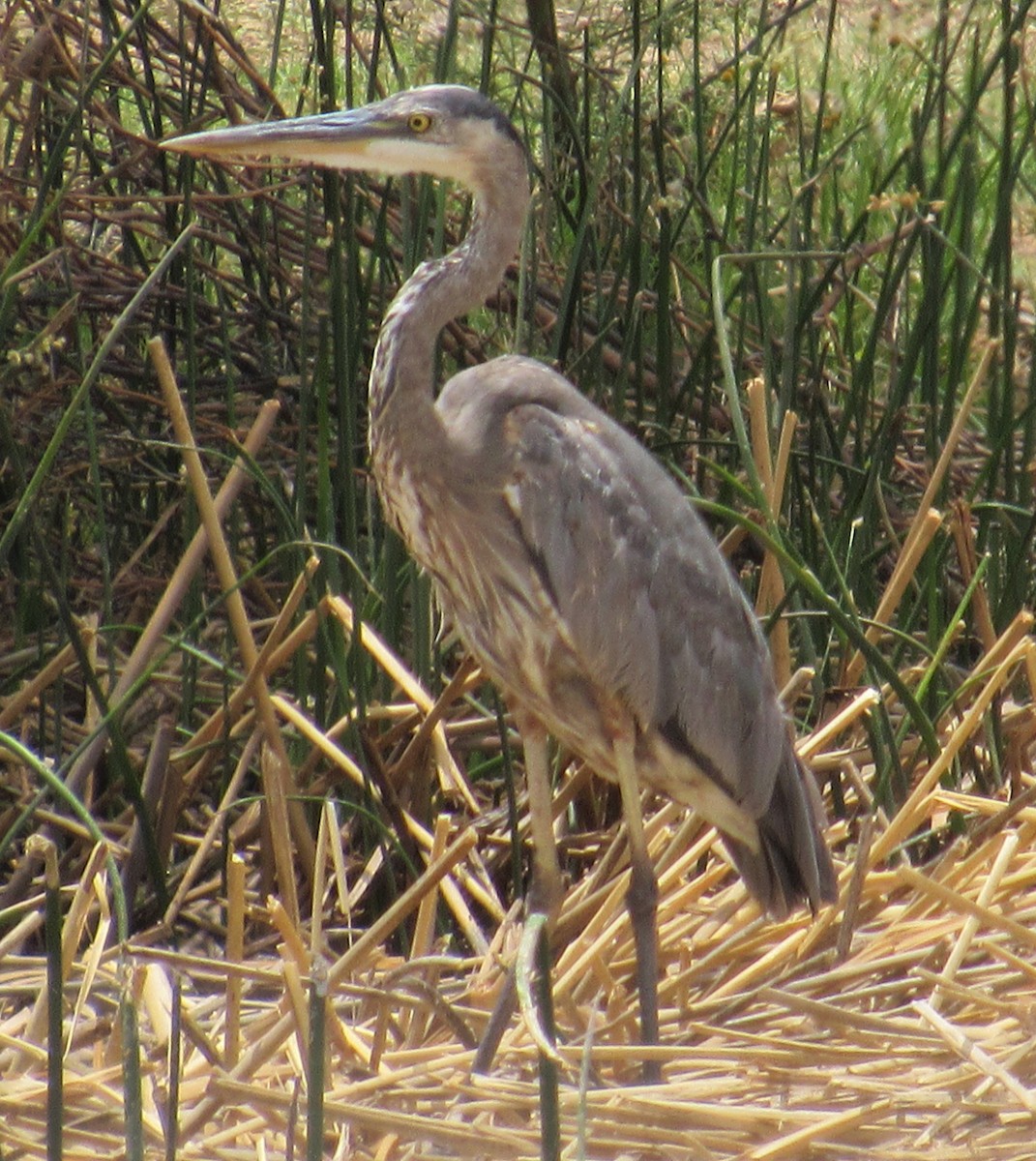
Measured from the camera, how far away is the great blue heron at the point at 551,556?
9.50 feet

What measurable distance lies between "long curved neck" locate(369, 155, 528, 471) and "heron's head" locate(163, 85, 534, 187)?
1.2 inches

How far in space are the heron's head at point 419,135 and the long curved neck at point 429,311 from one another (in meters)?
0.03

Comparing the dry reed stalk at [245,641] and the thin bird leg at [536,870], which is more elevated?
the dry reed stalk at [245,641]

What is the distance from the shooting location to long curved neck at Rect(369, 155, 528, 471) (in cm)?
288

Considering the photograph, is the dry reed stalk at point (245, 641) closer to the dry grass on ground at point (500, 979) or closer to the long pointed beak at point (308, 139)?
the dry grass on ground at point (500, 979)

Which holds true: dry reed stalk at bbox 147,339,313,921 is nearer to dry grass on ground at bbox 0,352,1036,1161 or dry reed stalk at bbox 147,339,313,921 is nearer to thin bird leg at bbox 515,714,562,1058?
dry grass on ground at bbox 0,352,1036,1161

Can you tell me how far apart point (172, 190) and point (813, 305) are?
55.5 inches

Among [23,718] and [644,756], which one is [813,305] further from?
[23,718]

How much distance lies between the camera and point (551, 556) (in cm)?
292

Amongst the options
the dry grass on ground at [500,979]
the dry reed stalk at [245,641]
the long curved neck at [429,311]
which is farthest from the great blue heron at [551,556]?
the dry reed stalk at [245,641]

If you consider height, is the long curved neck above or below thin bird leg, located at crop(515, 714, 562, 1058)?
above

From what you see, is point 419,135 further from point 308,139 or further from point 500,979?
point 500,979

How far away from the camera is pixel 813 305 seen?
344cm

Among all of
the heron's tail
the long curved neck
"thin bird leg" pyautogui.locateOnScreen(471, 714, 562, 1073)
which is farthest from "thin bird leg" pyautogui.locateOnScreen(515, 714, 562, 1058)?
the long curved neck
